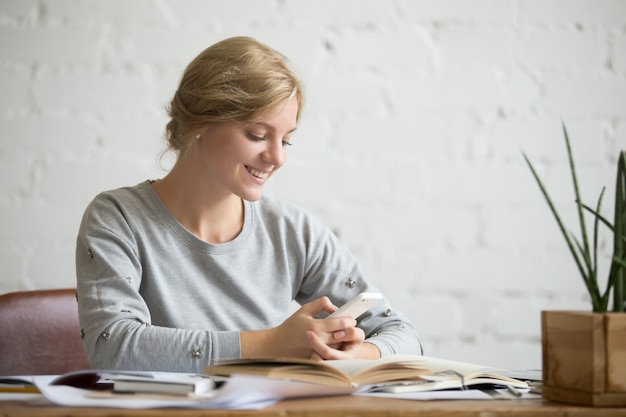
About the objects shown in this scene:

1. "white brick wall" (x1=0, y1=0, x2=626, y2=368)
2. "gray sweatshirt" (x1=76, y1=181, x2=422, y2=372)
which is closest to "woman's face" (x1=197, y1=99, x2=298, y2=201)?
"gray sweatshirt" (x1=76, y1=181, x2=422, y2=372)

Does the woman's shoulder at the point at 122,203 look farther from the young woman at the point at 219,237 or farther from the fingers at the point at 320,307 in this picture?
the fingers at the point at 320,307

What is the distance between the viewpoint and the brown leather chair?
148cm

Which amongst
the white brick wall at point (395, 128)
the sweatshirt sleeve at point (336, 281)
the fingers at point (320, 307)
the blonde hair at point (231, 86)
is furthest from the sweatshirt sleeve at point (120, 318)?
the white brick wall at point (395, 128)

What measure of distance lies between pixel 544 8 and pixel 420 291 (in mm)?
819

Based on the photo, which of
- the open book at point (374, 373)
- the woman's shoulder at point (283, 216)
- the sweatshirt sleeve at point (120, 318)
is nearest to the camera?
the open book at point (374, 373)

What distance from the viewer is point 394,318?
1.49 metres

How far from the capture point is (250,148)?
1.45 m

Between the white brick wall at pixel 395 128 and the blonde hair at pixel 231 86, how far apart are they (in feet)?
1.56

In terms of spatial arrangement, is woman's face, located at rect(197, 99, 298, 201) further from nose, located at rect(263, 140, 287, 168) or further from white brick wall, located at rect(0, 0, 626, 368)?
white brick wall, located at rect(0, 0, 626, 368)

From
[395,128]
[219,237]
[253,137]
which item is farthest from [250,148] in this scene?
[395,128]

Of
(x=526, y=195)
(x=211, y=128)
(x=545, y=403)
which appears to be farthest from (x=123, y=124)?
(x=545, y=403)

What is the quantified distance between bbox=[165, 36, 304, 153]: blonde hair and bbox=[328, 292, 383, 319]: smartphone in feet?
1.44

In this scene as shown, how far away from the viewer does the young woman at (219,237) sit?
136 centimetres

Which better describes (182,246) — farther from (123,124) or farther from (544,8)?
(544,8)
